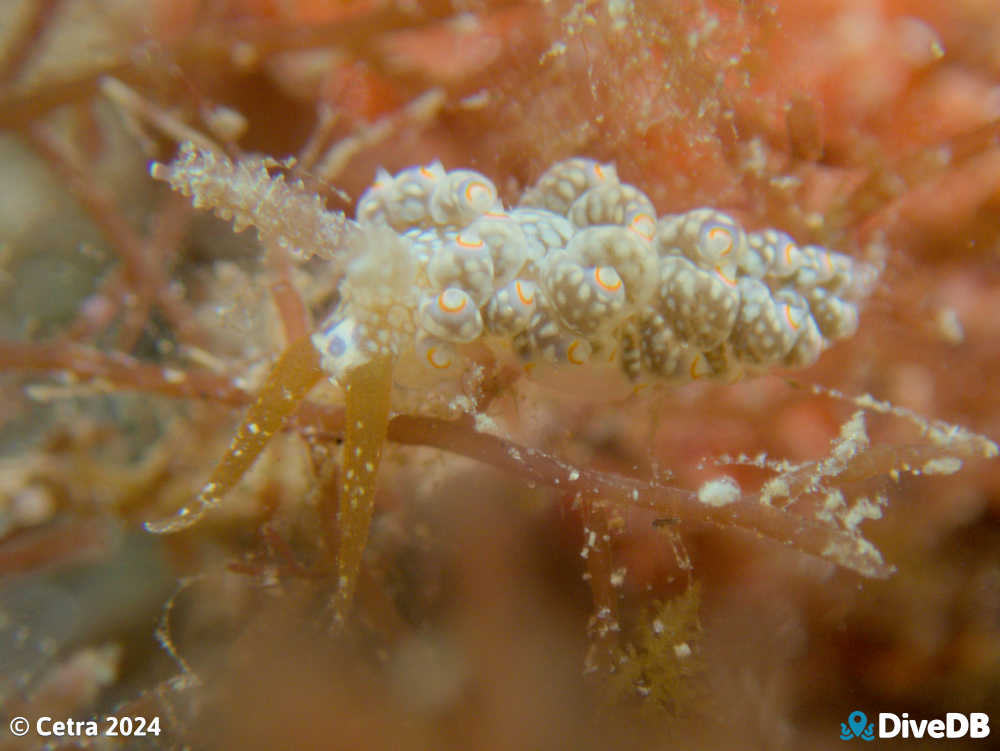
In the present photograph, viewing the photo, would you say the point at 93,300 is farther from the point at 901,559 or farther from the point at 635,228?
the point at 901,559

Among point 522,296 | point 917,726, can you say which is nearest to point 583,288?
point 522,296

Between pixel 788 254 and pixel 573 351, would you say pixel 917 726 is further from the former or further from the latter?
pixel 573 351

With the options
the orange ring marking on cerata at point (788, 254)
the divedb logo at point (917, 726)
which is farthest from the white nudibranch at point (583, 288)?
the divedb logo at point (917, 726)

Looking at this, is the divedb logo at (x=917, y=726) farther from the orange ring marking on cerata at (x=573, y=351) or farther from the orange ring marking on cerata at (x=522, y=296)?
the orange ring marking on cerata at (x=522, y=296)

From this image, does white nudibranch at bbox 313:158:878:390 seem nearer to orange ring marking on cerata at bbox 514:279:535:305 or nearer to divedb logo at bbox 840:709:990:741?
orange ring marking on cerata at bbox 514:279:535:305

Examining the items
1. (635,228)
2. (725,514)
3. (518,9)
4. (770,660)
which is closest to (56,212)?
(518,9)

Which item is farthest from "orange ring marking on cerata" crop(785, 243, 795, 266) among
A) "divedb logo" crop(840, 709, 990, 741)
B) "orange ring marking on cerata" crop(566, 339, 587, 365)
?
"divedb logo" crop(840, 709, 990, 741)

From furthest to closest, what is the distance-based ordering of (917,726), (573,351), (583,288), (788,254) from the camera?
(917,726) → (788,254) → (573,351) → (583,288)
